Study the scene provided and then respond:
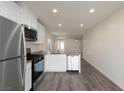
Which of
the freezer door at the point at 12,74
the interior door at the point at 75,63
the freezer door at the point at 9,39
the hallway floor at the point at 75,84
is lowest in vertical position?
the hallway floor at the point at 75,84

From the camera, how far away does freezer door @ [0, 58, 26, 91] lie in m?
1.73

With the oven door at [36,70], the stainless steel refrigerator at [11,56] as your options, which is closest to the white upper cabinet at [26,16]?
the stainless steel refrigerator at [11,56]

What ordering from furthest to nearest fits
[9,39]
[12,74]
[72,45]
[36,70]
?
1. [72,45]
2. [36,70]
3. [12,74]
4. [9,39]

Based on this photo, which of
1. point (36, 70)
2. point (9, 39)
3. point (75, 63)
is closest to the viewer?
point (9, 39)

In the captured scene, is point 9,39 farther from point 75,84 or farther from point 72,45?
point 72,45

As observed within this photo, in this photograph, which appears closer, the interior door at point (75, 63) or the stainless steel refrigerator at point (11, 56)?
the stainless steel refrigerator at point (11, 56)

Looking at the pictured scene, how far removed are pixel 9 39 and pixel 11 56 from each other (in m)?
0.28

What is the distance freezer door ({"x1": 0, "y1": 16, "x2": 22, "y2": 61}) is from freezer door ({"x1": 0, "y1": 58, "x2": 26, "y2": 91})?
0.39 feet

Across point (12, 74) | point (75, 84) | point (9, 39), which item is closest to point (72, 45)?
point (75, 84)

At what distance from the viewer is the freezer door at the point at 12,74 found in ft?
5.67

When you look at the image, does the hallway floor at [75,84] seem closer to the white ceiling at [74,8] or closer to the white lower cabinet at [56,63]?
the white lower cabinet at [56,63]

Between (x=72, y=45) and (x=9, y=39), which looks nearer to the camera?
(x=9, y=39)

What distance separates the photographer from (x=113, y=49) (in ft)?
14.4

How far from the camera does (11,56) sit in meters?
1.96
